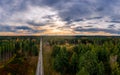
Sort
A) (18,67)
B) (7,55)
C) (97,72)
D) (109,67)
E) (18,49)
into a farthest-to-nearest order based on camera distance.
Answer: (18,49), (7,55), (18,67), (109,67), (97,72)

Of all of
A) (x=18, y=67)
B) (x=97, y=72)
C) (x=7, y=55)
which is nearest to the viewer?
(x=97, y=72)

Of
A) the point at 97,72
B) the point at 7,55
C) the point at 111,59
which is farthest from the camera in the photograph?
the point at 7,55

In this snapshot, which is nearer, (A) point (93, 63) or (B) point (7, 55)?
(A) point (93, 63)

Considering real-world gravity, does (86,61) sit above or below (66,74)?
above

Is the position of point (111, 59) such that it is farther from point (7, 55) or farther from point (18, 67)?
point (7, 55)

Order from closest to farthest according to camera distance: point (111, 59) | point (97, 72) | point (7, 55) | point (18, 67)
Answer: point (97, 72) → point (111, 59) → point (18, 67) → point (7, 55)

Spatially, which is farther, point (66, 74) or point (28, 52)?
point (28, 52)

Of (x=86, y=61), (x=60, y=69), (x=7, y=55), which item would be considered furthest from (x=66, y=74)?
(x=7, y=55)

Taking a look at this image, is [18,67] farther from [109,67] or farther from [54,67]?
[109,67]

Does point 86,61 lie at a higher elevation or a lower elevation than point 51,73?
higher
